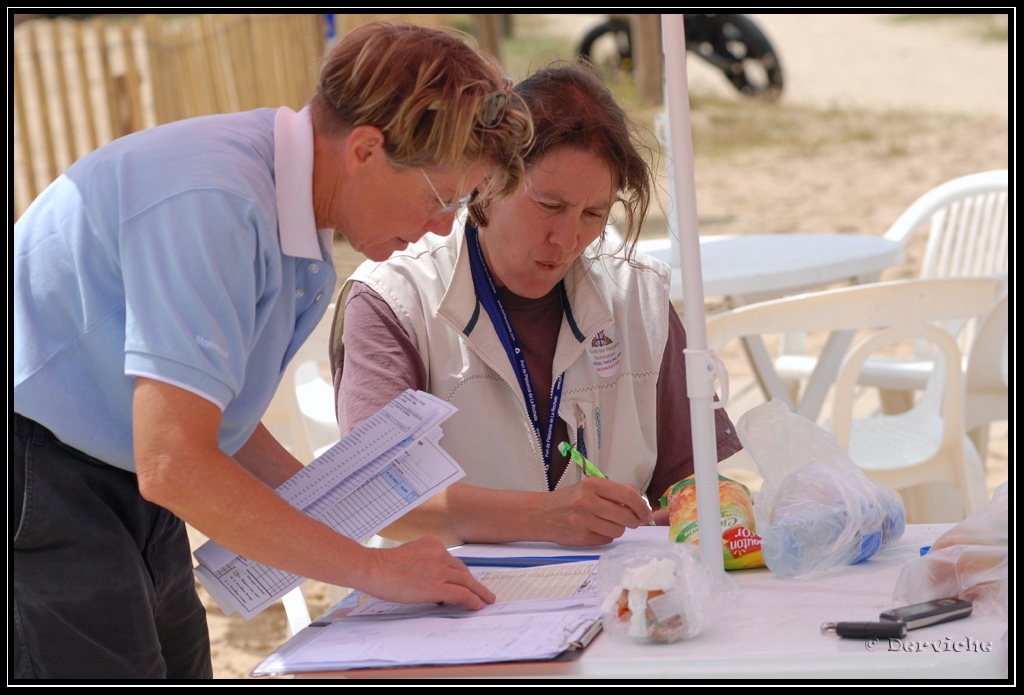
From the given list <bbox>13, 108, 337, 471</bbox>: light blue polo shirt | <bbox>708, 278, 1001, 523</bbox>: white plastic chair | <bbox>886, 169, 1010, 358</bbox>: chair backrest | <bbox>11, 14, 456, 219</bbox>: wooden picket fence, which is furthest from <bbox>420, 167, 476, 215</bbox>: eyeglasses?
<bbox>11, 14, 456, 219</bbox>: wooden picket fence

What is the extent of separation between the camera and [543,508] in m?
1.77

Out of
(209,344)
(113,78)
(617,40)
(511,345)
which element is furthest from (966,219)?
(617,40)

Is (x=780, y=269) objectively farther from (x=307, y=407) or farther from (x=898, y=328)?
(x=307, y=407)

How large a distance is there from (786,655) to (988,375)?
245 centimetres

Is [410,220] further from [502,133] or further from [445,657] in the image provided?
[445,657]

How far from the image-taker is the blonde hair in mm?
1341

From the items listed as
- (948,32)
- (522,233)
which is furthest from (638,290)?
(948,32)

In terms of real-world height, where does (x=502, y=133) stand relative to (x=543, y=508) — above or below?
above

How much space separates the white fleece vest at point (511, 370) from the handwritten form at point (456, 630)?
0.42m

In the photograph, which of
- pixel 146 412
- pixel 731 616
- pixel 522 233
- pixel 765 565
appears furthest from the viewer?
pixel 522 233

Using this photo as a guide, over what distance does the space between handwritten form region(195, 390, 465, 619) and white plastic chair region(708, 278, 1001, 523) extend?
4.75 ft

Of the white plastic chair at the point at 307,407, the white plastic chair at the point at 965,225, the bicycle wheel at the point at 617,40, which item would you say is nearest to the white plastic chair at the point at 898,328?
the white plastic chair at the point at 307,407

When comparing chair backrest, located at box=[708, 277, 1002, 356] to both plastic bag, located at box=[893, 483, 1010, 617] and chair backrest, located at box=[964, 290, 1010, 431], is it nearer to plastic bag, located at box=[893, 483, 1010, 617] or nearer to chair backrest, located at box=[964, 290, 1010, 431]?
chair backrest, located at box=[964, 290, 1010, 431]

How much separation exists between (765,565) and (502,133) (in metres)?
0.73
